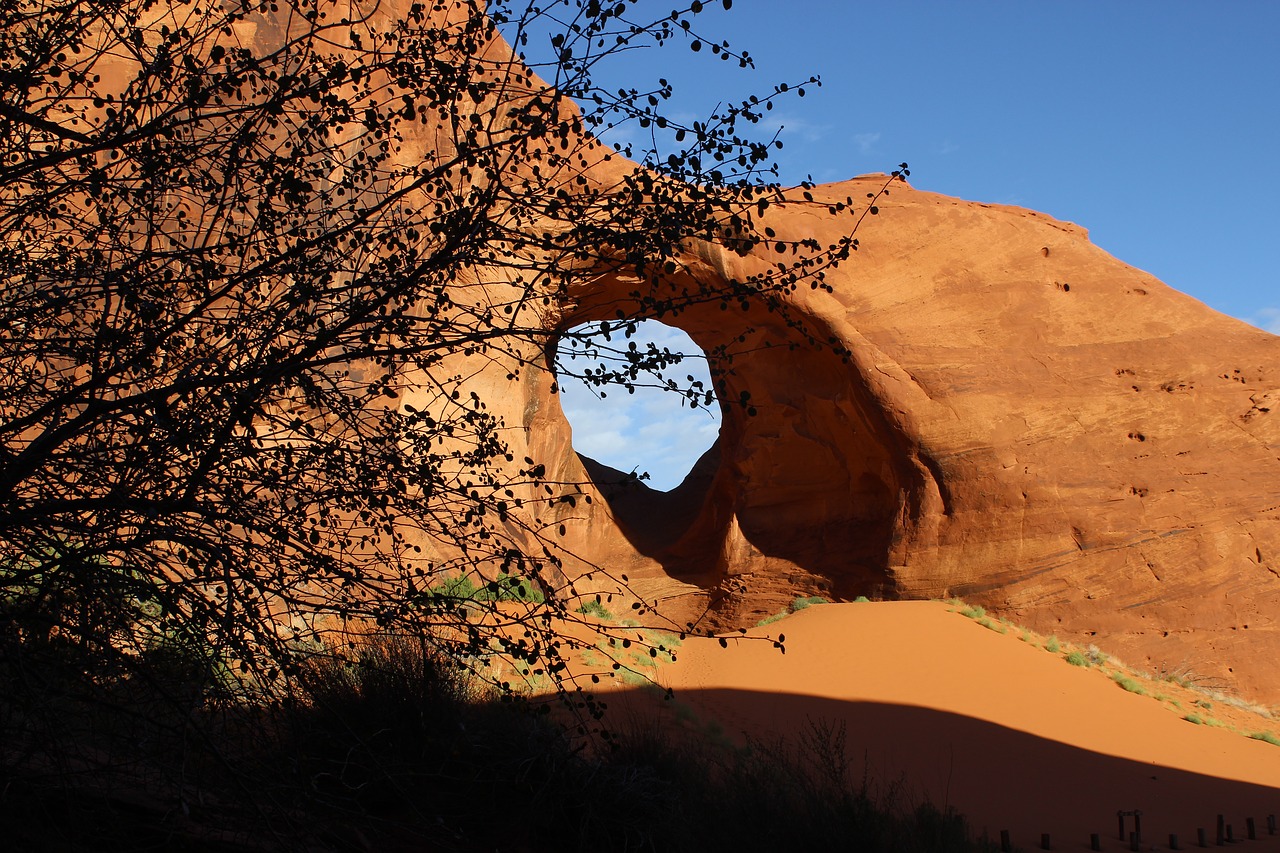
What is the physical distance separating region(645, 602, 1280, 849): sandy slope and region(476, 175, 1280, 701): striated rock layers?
1675mm

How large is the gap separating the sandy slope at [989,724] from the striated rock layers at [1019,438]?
167 centimetres

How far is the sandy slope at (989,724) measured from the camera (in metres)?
10.7

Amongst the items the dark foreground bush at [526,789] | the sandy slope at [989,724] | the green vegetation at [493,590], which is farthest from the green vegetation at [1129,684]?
the green vegetation at [493,590]

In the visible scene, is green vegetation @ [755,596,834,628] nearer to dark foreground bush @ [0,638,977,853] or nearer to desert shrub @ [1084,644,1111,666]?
desert shrub @ [1084,644,1111,666]

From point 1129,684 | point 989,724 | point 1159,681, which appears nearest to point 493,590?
point 989,724

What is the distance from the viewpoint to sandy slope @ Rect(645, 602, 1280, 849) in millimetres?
10672

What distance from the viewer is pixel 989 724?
12703 millimetres

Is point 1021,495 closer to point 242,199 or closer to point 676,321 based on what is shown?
point 676,321

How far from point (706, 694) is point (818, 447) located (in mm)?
7702

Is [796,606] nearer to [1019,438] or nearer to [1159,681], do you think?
[1019,438]

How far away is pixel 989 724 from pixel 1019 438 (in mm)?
5607

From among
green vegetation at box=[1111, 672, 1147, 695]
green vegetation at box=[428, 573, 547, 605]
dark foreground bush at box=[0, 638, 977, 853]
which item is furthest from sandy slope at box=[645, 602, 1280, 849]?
green vegetation at box=[428, 573, 547, 605]

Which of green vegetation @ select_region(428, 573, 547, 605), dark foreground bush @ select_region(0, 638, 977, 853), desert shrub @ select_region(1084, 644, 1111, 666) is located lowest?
dark foreground bush @ select_region(0, 638, 977, 853)

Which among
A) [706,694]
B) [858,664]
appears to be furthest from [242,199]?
[858,664]
